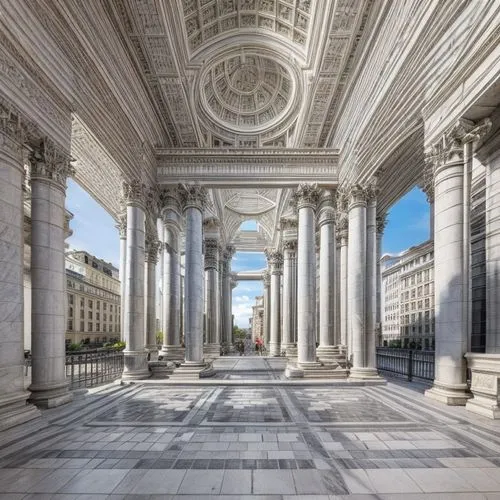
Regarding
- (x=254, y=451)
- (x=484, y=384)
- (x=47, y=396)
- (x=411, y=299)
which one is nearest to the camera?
(x=254, y=451)

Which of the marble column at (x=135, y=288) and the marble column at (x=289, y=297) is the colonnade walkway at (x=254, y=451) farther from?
the marble column at (x=289, y=297)

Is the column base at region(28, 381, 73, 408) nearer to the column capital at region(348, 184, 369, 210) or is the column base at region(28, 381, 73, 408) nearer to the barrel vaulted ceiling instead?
the barrel vaulted ceiling

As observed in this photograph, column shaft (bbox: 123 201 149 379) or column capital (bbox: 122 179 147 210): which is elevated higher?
column capital (bbox: 122 179 147 210)

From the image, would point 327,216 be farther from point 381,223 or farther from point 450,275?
point 450,275

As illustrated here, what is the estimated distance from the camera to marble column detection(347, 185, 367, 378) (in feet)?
49.1

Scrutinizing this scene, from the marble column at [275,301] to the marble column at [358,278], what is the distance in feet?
64.2

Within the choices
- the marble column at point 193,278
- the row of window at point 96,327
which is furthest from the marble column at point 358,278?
the row of window at point 96,327

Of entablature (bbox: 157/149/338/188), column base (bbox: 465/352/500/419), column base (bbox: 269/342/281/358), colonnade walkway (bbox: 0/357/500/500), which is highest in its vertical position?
entablature (bbox: 157/149/338/188)

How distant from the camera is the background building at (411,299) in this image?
61159 mm

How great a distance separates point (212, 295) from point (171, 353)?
45.5 feet

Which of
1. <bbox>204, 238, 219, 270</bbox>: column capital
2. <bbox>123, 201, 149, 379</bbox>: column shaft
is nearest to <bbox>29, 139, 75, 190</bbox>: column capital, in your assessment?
<bbox>123, 201, 149, 379</bbox>: column shaft

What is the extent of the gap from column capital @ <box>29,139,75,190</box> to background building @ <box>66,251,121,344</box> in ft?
174

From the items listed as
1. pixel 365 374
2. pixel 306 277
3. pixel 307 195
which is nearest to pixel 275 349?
pixel 306 277

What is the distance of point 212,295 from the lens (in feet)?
111
